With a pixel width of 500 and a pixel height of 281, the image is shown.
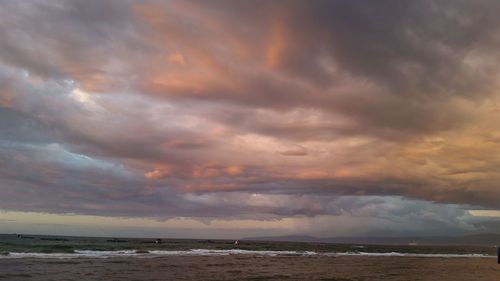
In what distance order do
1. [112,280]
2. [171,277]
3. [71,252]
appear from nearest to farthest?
[112,280] < [171,277] < [71,252]

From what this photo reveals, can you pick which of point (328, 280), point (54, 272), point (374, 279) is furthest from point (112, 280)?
point (374, 279)

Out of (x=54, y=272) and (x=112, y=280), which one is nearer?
(x=112, y=280)

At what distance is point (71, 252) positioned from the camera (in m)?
53.9

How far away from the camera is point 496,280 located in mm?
33875

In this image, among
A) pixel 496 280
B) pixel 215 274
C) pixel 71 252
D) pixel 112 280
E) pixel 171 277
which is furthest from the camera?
pixel 71 252

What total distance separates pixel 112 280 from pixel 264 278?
12.4 meters

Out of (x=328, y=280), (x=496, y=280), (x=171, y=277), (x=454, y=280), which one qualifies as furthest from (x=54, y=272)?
(x=496, y=280)

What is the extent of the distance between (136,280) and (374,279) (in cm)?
2089

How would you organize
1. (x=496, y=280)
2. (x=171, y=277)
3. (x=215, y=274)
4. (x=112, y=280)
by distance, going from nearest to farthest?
(x=112, y=280) < (x=171, y=277) < (x=215, y=274) < (x=496, y=280)

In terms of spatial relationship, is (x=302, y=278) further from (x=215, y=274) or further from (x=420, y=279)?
(x=420, y=279)

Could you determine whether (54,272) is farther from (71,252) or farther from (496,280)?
(496,280)

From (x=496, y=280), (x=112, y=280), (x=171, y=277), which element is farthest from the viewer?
(x=496, y=280)

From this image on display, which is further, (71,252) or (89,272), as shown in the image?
(71,252)

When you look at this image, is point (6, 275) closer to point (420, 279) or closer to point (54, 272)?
point (54, 272)
